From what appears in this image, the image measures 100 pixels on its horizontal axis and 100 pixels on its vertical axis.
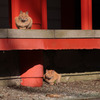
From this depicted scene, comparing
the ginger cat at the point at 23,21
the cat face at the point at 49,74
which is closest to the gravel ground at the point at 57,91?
the cat face at the point at 49,74

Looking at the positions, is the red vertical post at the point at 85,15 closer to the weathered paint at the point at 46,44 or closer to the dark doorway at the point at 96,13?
the weathered paint at the point at 46,44

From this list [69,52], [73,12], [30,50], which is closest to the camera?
[30,50]

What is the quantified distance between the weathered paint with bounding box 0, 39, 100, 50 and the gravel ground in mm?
1469

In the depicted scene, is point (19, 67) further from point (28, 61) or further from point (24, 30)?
point (24, 30)

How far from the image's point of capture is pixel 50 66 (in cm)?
1220

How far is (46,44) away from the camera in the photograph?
10.1m

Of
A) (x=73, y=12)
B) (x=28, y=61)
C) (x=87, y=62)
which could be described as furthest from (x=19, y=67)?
(x=73, y=12)

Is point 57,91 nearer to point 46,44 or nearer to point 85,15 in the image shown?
point 46,44

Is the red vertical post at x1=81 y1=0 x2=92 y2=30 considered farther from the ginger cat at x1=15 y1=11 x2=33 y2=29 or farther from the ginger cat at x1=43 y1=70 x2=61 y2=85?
the ginger cat at x1=15 y1=11 x2=33 y2=29

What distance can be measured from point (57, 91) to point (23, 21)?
270cm

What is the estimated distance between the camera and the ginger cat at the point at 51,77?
37.2 feet

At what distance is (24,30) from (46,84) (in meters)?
2.74

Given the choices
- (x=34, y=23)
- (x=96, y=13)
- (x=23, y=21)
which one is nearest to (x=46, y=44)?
(x=23, y=21)

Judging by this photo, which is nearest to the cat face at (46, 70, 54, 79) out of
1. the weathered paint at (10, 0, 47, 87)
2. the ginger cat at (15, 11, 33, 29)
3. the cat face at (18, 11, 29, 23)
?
the weathered paint at (10, 0, 47, 87)
